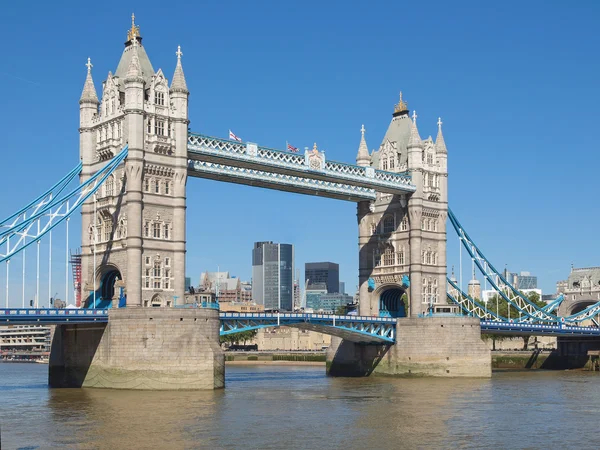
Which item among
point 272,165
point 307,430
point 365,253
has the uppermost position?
point 272,165

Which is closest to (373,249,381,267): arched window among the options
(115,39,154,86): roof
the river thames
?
the river thames

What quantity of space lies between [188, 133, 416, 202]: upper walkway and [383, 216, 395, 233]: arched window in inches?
160

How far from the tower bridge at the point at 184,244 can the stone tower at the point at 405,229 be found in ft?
0.47

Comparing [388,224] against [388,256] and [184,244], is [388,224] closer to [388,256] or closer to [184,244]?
[388,256]

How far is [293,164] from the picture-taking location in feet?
271

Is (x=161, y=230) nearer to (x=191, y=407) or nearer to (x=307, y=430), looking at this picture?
(x=191, y=407)

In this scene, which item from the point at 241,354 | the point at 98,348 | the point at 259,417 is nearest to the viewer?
the point at 259,417

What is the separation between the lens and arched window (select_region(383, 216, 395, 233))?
96.8m

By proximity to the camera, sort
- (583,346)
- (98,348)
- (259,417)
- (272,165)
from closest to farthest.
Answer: (259,417) → (98,348) → (272,165) → (583,346)

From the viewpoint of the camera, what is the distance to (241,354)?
155000 millimetres

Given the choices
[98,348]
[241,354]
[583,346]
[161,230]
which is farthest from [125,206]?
[241,354]

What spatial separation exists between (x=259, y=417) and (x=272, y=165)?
1281 inches

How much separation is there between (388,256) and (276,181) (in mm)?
19673

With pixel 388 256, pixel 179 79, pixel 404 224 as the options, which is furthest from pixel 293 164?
pixel 388 256
